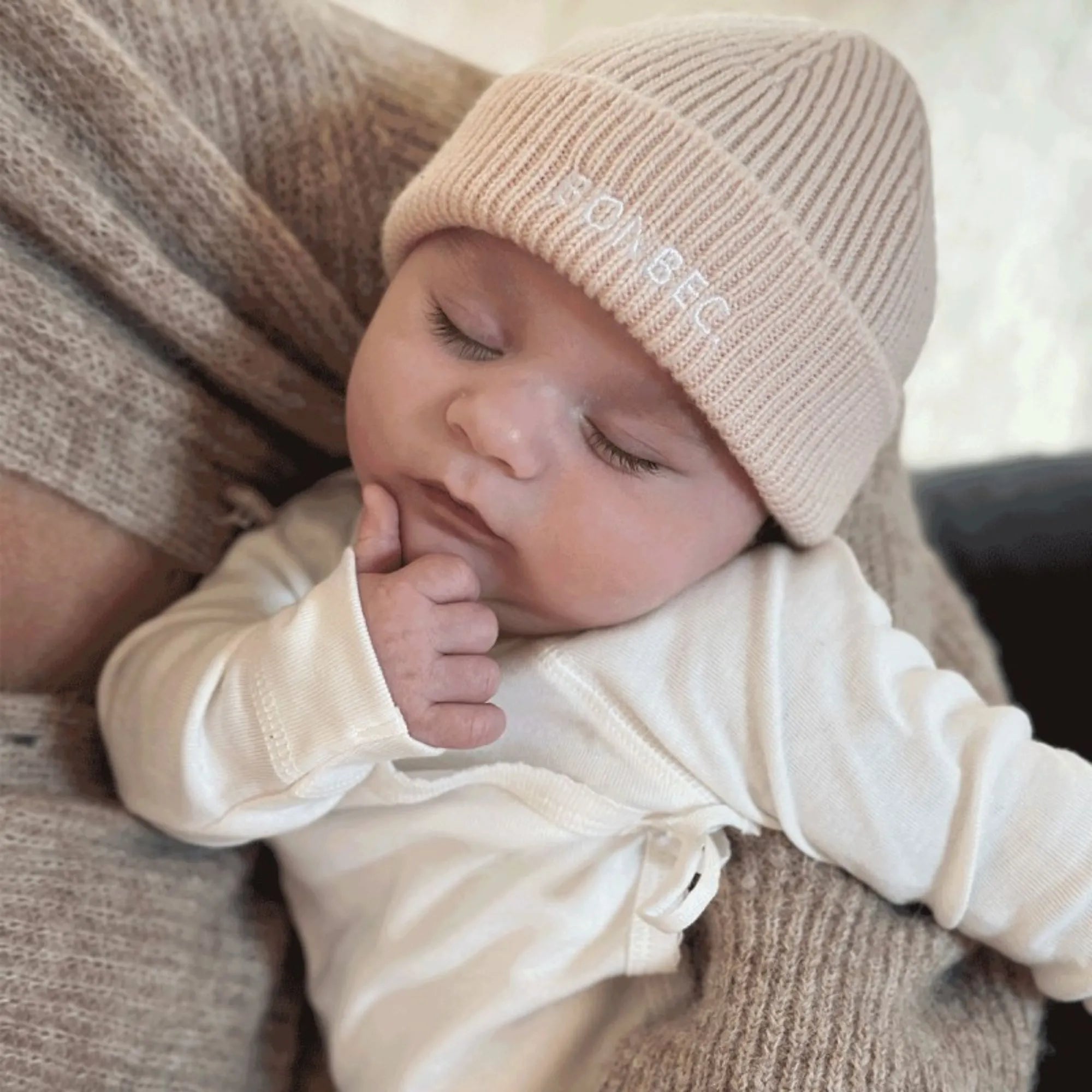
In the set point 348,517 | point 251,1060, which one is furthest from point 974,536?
point 251,1060

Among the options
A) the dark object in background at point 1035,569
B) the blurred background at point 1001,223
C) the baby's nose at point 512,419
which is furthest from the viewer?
the blurred background at point 1001,223

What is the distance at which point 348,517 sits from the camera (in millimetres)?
849

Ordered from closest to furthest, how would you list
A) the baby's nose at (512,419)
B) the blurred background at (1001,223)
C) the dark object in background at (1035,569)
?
the baby's nose at (512,419), the dark object in background at (1035,569), the blurred background at (1001,223)

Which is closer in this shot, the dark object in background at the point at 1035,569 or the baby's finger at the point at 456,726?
the baby's finger at the point at 456,726

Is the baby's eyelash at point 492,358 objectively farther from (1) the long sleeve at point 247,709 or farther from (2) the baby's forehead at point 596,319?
(1) the long sleeve at point 247,709

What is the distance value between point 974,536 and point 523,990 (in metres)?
0.78

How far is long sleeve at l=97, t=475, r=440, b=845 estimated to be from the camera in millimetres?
656

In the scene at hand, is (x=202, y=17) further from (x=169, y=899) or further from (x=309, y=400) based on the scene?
(x=169, y=899)

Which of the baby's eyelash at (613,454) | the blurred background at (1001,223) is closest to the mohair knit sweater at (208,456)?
the baby's eyelash at (613,454)

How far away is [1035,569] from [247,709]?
877mm

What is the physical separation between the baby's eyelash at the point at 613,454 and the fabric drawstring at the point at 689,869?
0.75ft

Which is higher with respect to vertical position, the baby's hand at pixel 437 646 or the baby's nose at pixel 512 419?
the baby's nose at pixel 512 419

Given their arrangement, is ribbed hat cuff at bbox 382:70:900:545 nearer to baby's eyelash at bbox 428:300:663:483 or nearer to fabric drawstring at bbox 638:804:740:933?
baby's eyelash at bbox 428:300:663:483

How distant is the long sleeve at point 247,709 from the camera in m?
0.66
